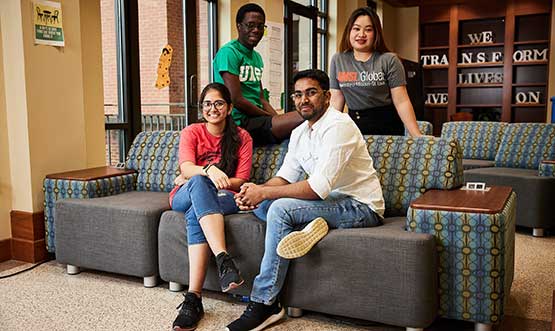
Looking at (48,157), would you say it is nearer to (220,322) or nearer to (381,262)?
(220,322)

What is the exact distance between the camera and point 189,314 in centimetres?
228

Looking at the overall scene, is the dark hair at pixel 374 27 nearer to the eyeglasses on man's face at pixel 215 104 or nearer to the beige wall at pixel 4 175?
the eyeglasses on man's face at pixel 215 104

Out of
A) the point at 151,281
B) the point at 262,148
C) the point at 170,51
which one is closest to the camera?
the point at 151,281

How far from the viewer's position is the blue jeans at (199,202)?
244 centimetres

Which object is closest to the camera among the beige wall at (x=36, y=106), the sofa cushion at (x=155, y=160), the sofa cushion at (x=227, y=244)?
the sofa cushion at (x=227, y=244)

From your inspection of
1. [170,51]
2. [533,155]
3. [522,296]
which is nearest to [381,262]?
[522,296]

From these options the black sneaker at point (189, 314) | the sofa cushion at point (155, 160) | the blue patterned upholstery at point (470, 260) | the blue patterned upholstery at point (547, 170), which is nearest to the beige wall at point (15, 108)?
the sofa cushion at point (155, 160)

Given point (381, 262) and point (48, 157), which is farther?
point (48, 157)

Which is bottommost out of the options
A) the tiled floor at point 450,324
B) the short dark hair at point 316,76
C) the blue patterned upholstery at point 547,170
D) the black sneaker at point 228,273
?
the tiled floor at point 450,324

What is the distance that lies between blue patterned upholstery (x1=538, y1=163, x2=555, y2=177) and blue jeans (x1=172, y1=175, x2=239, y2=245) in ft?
8.29

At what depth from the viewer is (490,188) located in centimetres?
258

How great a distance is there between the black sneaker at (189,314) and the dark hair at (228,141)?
673mm

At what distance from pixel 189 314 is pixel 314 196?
0.72 meters

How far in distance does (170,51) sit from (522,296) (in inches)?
137
